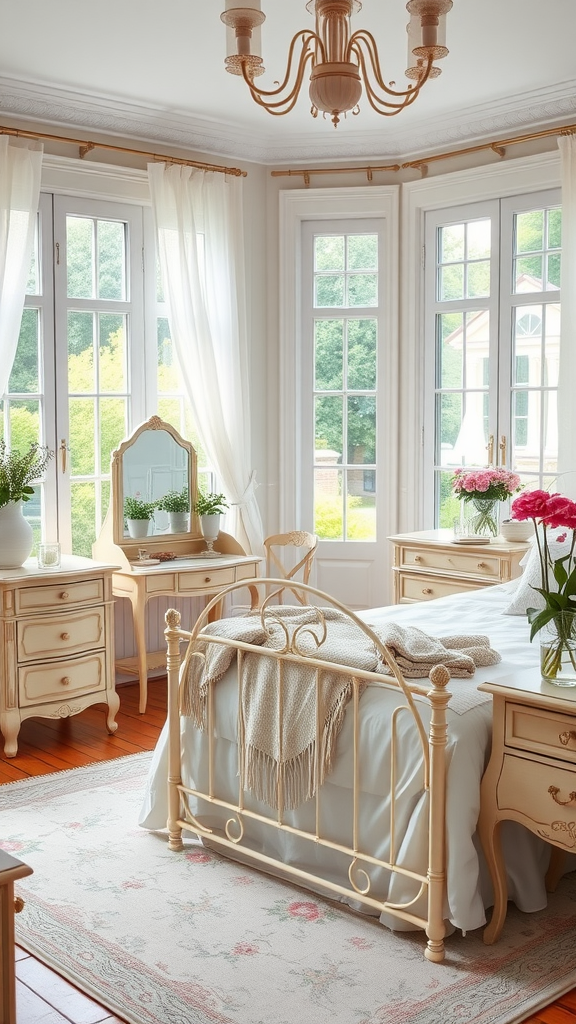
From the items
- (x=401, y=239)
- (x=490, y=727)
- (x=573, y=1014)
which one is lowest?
(x=573, y=1014)

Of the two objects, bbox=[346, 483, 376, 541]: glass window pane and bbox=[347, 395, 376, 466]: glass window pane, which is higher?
bbox=[347, 395, 376, 466]: glass window pane

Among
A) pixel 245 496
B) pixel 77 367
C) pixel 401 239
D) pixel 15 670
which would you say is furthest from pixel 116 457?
pixel 401 239

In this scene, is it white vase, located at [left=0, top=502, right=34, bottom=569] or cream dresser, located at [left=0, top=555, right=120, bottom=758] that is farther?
white vase, located at [left=0, top=502, right=34, bottom=569]

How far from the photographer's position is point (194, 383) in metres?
5.62

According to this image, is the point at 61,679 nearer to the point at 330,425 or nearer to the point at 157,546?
the point at 157,546

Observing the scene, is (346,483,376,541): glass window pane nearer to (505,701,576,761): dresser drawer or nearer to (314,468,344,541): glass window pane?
(314,468,344,541): glass window pane

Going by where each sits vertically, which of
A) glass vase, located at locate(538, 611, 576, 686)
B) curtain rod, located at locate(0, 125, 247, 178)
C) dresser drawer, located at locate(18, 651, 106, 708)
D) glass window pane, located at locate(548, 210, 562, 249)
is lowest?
A: dresser drawer, located at locate(18, 651, 106, 708)

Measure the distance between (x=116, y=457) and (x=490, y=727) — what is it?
9.79 ft

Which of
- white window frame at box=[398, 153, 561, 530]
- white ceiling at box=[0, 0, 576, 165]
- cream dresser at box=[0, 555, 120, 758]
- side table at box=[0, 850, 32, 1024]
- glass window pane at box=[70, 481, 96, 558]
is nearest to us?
side table at box=[0, 850, 32, 1024]

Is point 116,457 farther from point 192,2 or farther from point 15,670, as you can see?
point 192,2

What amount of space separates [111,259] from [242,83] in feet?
3.69

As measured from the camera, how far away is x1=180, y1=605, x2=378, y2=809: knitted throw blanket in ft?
9.67

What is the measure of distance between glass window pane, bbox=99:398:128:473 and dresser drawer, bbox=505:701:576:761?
10.8ft

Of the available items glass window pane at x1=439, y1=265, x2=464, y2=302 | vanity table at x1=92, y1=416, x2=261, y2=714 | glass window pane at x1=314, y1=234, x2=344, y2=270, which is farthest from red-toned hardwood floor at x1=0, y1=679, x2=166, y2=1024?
glass window pane at x1=439, y1=265, x2=464, y2=302
